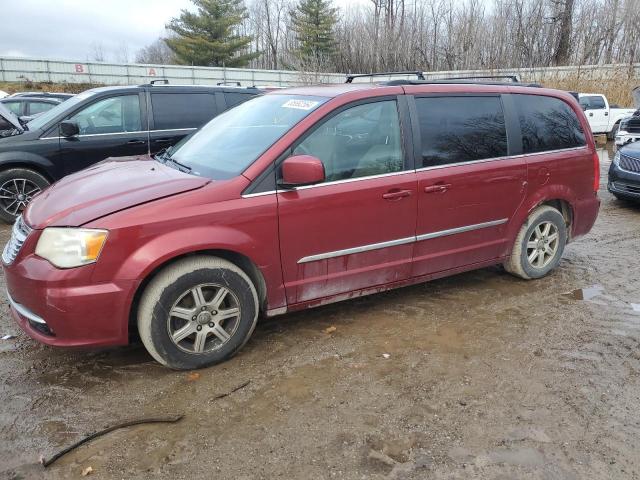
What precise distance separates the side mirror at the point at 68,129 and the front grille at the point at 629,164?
324 inches

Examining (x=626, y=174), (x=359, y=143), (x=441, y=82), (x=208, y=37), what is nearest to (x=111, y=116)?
(x=359, y=143)

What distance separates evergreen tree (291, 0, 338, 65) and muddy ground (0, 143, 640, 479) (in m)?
49.1

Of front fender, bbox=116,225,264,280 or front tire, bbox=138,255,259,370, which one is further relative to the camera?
front tire, bbox=138,255,259,370

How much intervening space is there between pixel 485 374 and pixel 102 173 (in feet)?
9.84

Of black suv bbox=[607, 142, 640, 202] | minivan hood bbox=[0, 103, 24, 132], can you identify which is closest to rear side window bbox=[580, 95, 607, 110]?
black suv bbox=[607, 142, 640, 202]

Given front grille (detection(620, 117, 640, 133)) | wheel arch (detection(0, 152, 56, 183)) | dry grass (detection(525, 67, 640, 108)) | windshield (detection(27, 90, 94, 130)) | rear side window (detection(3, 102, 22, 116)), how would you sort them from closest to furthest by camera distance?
wheel arch (detection(0, 152, 56, 183)) → windshield (detection(27, 90, 94, 130)) → front grille (detection(620, 117, 640, 133)) → rear side window (detection(3, 102, 22, 116)) → dry grass (detection(525, 67, 640, 108))

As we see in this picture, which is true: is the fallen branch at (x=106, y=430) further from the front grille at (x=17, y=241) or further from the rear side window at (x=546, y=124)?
the rear side window at (x=546, y=124)

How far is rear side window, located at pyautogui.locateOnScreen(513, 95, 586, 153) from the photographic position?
4.48m

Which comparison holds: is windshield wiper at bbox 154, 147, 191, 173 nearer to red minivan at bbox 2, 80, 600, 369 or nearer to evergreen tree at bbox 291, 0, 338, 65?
red minivan at bbox 2, 80, 600, 369

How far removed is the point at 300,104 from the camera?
373 centimetres

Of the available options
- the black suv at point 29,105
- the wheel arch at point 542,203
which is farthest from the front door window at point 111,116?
the black suv at point 29,105

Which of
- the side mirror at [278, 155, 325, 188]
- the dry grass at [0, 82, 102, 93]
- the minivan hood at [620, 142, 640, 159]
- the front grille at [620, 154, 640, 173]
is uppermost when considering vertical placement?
the dry grass at [0, 82, 102, 93]

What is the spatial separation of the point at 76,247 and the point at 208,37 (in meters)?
50.1

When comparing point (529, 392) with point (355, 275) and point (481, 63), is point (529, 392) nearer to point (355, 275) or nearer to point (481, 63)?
point (355, 275)
